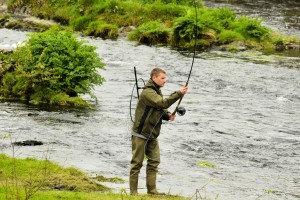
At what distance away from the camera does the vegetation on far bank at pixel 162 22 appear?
123 feet

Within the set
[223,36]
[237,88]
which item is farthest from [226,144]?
[223,36]

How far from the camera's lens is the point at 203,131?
19.9 metres

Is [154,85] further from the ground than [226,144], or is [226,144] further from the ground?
[154,85]

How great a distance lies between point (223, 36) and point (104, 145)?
21.3 m

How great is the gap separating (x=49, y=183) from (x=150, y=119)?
2623 millimetres

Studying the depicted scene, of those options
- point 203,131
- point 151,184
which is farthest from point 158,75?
point 203,131

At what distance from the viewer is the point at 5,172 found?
1318 cm

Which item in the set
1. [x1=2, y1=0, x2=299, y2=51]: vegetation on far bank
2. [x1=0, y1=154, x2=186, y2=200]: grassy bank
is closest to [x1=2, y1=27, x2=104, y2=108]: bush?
[x1=0, y1=154, x2=186, y2=200]: grassy bank

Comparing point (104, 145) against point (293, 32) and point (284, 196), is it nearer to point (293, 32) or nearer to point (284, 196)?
point (284, 196)

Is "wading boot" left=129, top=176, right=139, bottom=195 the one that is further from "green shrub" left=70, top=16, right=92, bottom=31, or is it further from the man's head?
"green shrub" left=70, top=16, right=92, bottom=31

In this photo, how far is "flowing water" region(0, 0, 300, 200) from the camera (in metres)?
14.9

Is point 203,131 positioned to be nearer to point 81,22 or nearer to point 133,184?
point 133,184

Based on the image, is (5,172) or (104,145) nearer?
(5,172)

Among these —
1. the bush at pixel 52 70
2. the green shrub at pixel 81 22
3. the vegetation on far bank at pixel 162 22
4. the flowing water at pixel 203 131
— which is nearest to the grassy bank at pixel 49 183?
the flowing water at pixel 203 131
